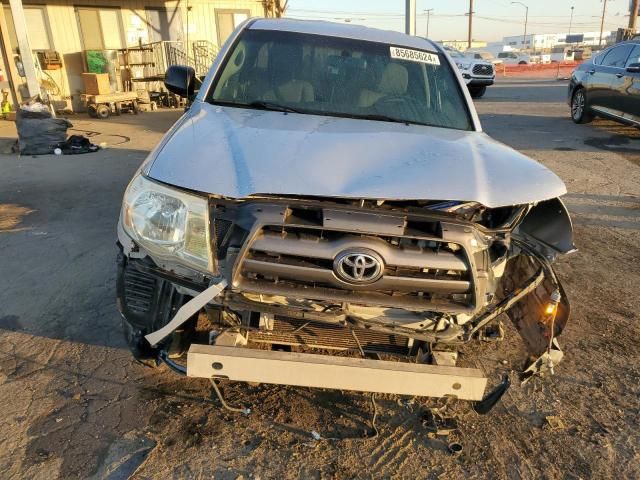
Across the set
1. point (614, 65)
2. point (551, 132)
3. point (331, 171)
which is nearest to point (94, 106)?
point (551, 132)

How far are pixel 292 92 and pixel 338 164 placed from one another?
1.39m

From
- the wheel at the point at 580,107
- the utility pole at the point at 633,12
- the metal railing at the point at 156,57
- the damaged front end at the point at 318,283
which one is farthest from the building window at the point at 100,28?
the utility pole at the point at 633,12

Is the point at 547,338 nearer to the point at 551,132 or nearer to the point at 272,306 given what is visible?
the point at 272,306

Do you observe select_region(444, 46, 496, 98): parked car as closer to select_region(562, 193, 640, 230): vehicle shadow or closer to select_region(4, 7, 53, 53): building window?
select_region(562, 193, 640, 230): vehicle shadow

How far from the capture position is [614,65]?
1074 cm

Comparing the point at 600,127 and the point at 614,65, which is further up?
the point at 614,65

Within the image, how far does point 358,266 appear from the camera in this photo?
204cm

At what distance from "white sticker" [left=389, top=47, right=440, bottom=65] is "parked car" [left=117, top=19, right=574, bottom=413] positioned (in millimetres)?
1310

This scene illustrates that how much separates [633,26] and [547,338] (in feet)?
96.2

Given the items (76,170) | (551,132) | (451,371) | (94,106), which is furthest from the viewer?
(94,106)

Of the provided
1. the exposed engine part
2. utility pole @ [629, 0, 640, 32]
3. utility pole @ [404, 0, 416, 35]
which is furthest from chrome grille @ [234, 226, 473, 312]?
utility pole @ [629, 0, 640, 32]

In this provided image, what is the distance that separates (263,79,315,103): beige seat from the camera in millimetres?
3396

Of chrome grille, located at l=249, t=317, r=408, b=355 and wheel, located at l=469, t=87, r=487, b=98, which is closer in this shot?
chrome grille, located at l=249, t=317, r=408, b=355

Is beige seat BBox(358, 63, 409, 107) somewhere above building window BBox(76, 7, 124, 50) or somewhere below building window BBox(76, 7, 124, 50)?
below
